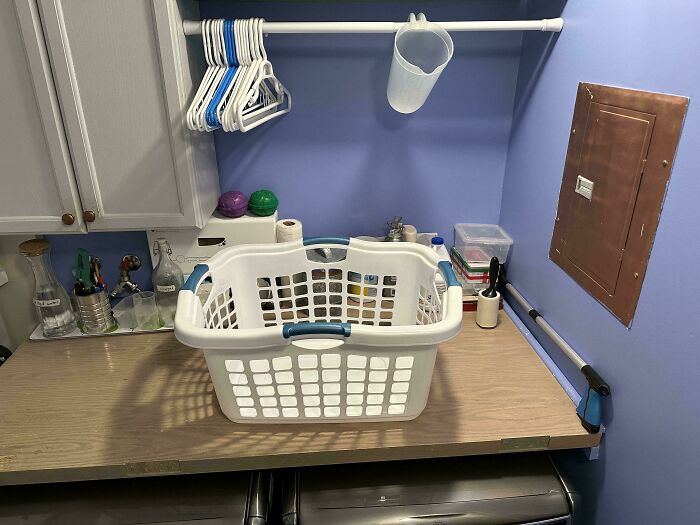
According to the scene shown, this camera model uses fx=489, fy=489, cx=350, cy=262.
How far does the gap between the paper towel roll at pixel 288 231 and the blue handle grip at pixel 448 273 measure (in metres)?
0.49

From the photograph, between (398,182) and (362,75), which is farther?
(398,182)

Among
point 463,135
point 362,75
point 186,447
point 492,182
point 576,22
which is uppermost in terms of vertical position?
point 576,22

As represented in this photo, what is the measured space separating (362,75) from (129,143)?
72 centimetres

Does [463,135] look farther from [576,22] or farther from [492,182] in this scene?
[576,22]

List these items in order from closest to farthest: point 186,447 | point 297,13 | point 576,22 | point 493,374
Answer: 1. point 186,447
2. point 576,22
3. point 493,374
4. point 297,13

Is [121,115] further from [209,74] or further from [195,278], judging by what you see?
[195,278]

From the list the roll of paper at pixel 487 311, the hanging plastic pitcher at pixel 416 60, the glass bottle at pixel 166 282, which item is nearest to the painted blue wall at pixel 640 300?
the roll of paper at pixel 487 311

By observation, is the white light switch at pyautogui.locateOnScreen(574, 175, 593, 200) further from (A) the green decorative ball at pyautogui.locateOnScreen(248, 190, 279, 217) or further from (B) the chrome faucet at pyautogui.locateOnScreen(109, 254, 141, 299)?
(B) the chrome faucet at pyautogui.locateOnScreen(109, 254, 141, 299)

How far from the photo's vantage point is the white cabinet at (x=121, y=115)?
113 cm

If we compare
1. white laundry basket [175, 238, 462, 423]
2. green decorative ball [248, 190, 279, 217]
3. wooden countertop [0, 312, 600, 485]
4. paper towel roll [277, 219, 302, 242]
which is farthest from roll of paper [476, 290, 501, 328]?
green decorative ball [248, 190, 279, 217]

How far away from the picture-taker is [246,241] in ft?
5.03

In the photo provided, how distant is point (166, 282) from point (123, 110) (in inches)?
20.9

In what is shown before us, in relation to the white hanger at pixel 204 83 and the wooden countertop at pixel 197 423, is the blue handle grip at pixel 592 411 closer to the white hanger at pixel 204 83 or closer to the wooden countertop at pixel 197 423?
the wooden countertop at pixel 197 423

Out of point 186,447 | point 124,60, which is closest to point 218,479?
point 186,447
